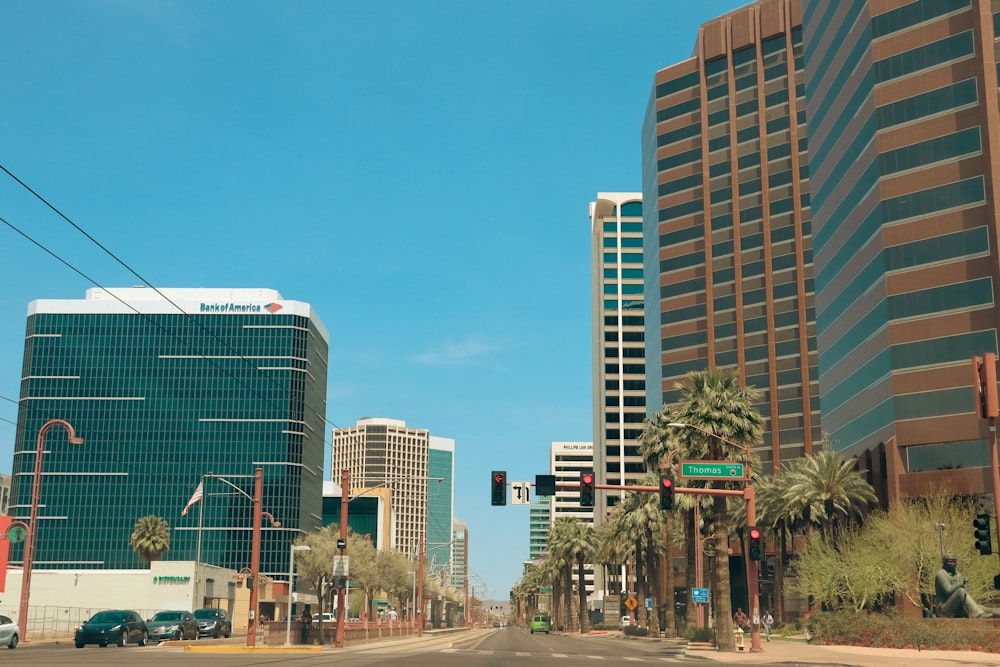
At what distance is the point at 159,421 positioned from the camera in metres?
189

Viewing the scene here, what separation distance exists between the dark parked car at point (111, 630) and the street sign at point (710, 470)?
27137 mm

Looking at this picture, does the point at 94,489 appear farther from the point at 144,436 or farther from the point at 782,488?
the point at 782,488

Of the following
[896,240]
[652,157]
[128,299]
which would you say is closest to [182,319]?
[128,299]

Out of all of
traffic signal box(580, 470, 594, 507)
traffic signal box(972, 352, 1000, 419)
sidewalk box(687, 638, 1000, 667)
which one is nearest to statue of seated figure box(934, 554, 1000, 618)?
sidewalk box(687, 638, 1000, 667)

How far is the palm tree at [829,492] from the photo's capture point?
2970 inches

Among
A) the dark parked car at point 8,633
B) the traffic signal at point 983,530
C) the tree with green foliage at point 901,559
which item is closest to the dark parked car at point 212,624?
the dark parked car at point 8,633

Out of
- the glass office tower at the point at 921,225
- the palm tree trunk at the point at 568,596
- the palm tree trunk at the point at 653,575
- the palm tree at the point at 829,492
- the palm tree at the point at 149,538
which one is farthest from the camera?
the palm tree at the point at 149,538

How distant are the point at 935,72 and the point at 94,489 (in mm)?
158871

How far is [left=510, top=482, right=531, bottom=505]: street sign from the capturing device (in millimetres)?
46875

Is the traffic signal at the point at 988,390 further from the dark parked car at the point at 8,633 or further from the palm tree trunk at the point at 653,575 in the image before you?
the palm tree trunk at the point at 653,575

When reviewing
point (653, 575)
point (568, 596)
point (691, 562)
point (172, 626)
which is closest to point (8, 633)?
point (172, 626)

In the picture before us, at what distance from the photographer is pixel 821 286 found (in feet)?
316

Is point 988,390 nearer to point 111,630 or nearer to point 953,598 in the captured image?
point 953,598

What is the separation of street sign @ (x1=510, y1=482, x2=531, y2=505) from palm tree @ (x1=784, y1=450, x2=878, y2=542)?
115ft
